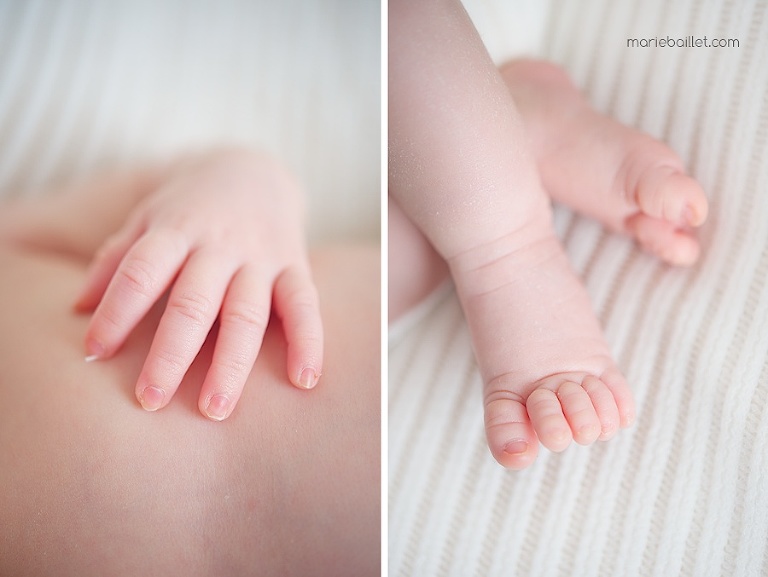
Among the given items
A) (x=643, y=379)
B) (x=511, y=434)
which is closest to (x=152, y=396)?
(x=511, y=434)

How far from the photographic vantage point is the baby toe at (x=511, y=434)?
0.44 meters

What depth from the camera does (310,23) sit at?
66cm

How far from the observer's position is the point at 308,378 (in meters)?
0.45

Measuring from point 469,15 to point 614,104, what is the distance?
0.20 m

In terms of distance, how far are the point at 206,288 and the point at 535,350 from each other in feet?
0.72

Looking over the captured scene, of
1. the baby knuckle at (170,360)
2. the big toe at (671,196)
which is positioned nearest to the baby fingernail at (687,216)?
the big toe at (671,196)

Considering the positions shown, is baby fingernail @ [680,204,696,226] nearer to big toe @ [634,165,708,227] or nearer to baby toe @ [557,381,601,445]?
big toe @ [634,165,708,227]

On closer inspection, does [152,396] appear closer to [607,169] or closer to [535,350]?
[535,350]

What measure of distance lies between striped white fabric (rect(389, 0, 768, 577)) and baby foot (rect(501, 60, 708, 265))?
0.03 metres

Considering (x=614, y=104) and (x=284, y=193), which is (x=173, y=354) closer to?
(x=284, y=193)

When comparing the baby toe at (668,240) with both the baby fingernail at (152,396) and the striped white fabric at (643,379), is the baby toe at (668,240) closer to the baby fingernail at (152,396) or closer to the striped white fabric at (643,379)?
the striped white fabric at (643,379)

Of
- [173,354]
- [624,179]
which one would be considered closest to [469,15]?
[624,179]

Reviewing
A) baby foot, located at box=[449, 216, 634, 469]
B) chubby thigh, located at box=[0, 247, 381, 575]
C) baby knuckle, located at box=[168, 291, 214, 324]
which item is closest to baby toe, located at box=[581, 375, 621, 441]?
baby foot, located at box=[449, 216, 634, 469]

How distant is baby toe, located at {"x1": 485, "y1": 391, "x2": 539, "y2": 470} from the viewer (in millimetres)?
444
